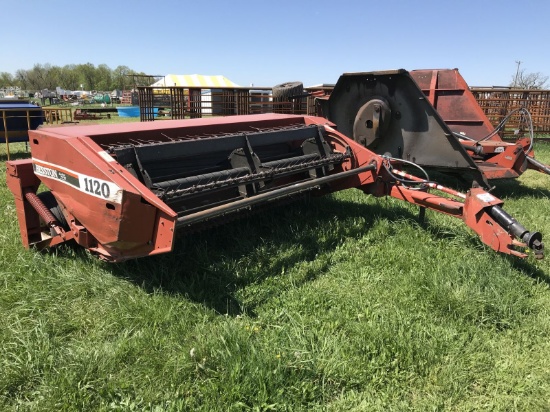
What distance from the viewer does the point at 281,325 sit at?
8.97 feet

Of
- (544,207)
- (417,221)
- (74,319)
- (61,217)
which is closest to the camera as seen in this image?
(74,319)

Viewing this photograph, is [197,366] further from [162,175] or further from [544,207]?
[544,207]

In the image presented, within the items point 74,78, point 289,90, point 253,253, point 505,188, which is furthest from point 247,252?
point 74,78

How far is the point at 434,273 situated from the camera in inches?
130

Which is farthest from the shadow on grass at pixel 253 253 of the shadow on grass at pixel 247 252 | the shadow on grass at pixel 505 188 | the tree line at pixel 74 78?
the tree line at pixel 74 78

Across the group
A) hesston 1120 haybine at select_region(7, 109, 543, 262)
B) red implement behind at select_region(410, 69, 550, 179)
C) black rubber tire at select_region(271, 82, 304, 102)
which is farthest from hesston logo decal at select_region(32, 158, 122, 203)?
black rubber tire at select_region(271, 82, 304, 102)

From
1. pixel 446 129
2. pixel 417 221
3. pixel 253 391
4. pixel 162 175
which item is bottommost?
pixel 253 391

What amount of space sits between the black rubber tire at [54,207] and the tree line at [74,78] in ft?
326

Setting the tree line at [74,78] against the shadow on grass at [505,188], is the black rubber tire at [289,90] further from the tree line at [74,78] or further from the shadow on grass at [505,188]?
the tree line at [74,78]

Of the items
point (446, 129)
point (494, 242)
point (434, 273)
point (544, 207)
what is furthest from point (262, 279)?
point (544, 207)

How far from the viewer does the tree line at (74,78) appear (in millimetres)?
96812

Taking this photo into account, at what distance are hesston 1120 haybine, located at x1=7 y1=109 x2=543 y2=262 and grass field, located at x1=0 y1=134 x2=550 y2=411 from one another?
Answer: 322mm

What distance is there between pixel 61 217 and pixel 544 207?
18.0 ft

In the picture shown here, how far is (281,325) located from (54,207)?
7.17 ft
